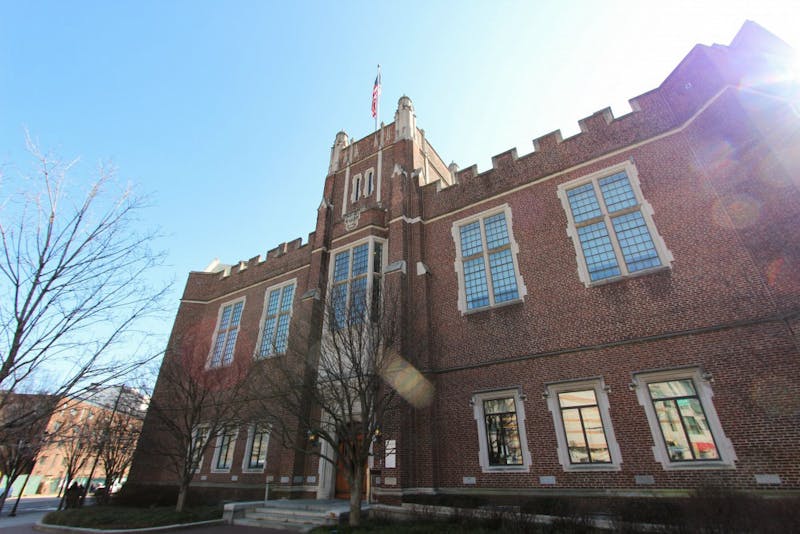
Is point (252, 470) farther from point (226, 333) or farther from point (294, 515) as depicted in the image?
point (226, 333)

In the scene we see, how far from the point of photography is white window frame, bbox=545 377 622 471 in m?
10.3

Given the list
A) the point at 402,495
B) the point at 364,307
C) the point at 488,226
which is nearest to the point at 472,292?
the point at 488,226

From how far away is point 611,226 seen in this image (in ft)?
42.5

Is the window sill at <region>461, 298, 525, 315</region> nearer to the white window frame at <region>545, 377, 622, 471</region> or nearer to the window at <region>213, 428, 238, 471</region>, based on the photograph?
the white window frame at <region>545, 377, 622, 471</region>

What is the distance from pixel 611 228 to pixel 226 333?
20.4 meters

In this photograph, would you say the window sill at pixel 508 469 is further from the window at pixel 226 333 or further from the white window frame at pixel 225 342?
the window at pixel 226 333

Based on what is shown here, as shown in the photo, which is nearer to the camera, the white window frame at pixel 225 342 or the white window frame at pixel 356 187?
the white window frame at pixel 225 342

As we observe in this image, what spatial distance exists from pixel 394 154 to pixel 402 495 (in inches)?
617

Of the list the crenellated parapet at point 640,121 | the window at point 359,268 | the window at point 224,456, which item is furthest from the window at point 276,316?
the crenellated parapet at point 640,121

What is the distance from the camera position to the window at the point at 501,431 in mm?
11617

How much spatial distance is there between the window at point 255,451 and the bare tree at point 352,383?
586 centimetres

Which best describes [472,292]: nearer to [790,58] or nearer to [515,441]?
[515,441]

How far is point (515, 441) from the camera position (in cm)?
1185

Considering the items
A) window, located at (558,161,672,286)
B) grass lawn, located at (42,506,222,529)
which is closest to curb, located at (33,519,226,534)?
grass lawn, located at (42,506,222,529)
